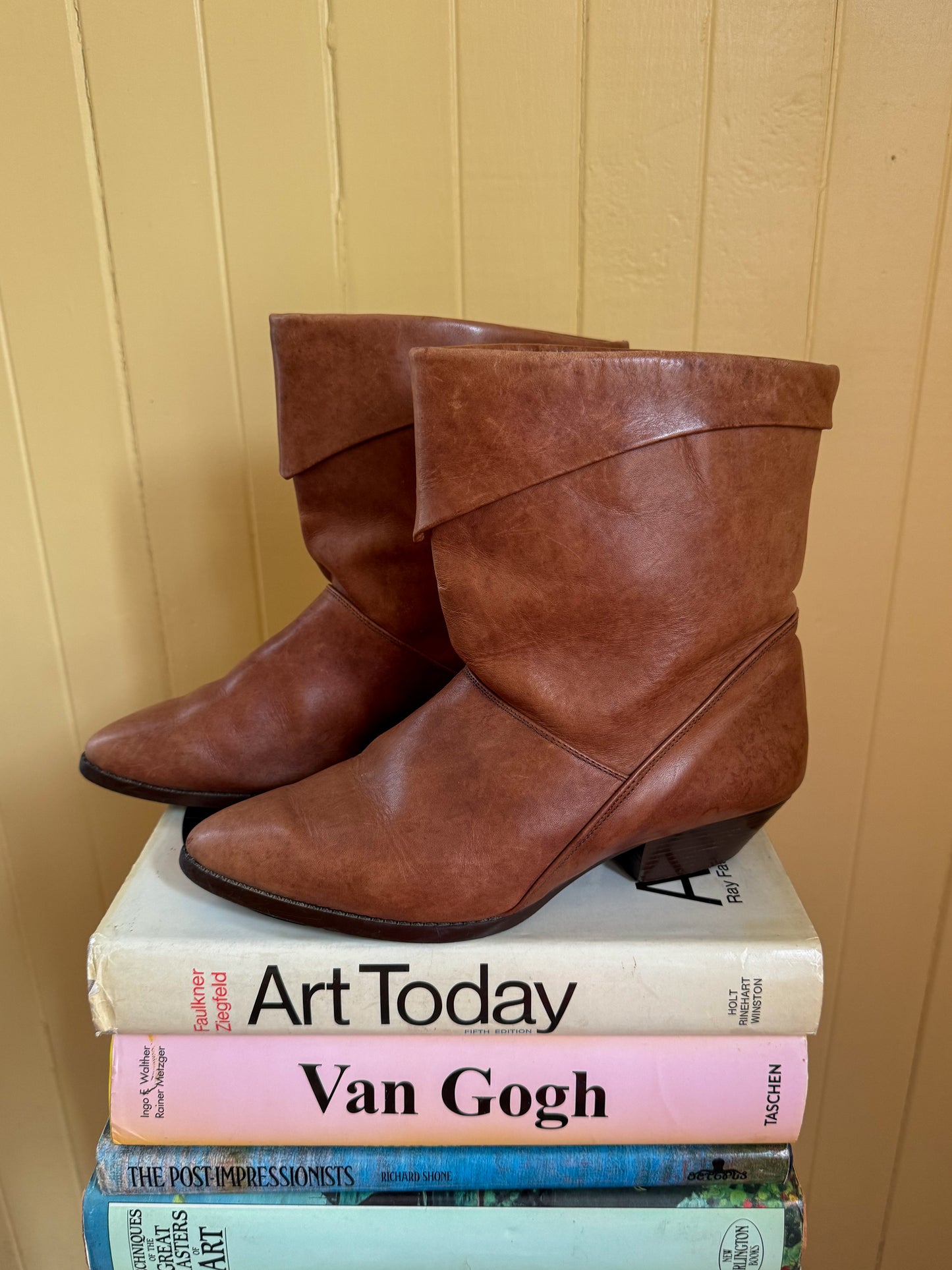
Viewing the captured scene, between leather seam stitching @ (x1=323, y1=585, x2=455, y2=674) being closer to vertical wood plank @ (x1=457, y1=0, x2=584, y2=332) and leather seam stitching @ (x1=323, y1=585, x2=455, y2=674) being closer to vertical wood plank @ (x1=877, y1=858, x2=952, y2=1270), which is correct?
vertical wood plank @ (x1=457, y1=0, x2=584, y2=332)

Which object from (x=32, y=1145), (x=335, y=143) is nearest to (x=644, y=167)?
(x=335, y=143)

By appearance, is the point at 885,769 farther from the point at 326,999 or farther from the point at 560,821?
the point at 326,999

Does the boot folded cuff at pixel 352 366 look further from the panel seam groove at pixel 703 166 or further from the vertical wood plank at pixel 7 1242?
the vertical wood plank at pixel 7 1242

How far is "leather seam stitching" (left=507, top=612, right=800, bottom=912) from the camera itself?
1.73ft

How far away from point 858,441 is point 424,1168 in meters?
0.71

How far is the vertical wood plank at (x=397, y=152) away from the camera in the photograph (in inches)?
30.1

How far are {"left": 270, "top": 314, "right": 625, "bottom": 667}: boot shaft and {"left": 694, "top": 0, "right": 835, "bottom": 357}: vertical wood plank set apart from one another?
28 centimetres

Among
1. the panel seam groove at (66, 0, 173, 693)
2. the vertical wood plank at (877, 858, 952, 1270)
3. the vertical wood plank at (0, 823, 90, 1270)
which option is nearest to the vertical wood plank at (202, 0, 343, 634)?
the panel seam groove at (66, 0, 173, 693)

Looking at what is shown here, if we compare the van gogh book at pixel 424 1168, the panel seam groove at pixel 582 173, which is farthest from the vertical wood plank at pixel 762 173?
the van gogh book at pixel 424 1168

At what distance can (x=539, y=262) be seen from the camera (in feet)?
2.68

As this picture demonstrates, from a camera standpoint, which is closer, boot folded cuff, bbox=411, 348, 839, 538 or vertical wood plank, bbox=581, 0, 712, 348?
boot folded cuff, bbox=411, 348, 839, 538

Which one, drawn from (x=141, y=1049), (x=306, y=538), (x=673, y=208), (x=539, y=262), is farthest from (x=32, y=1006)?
(x=673, y=208)

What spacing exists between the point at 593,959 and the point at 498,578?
0.73 ft

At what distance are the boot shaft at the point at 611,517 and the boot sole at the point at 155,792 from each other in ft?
0.82
